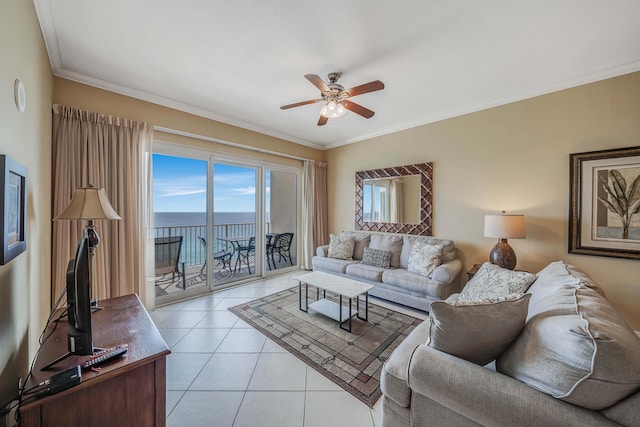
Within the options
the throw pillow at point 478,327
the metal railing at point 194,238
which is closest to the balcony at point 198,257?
the metal railing at point 194,238

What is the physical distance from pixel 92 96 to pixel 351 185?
4.02 m

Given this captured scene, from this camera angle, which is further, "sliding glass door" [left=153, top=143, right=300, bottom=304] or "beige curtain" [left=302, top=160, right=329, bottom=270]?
"beige curtain" [left=302, top=160, right=329, bottom=270]

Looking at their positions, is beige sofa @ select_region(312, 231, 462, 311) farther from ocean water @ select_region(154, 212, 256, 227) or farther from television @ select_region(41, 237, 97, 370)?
television @ select_region(41, 237, 97, 370)

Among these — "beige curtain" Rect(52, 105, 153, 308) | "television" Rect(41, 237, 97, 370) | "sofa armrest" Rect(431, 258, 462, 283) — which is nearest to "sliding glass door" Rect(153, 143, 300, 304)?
"beige curtain" Rect(52, 105, 153, 308)

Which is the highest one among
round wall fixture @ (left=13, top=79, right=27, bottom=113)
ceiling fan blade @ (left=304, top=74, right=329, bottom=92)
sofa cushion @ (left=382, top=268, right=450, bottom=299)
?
ceiling fan blade @ (left=304, top=74, right=329, bottom=92)

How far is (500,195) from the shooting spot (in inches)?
127

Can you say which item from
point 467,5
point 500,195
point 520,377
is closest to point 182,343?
point 520,377

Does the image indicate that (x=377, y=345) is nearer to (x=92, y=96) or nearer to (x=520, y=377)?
(x=520, y=377)

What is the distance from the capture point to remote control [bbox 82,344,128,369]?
1.06m

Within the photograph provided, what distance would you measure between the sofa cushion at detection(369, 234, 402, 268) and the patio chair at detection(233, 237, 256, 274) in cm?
218

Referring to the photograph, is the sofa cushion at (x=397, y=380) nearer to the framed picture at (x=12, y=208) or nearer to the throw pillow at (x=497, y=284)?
the throw pillow at (x=497, y=284)

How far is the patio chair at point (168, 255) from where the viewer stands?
334 centimetres

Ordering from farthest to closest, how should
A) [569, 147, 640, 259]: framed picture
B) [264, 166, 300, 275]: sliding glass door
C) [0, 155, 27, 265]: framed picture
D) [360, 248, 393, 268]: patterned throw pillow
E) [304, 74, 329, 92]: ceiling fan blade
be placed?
[264, 166, 300, 275]: sliding glass door
[360, 248, 393, 268]: patterned throw pillow
[569, 147, 640, 259]: framed picture
[304, 74, 329, 92]: ceiling fan blade
[0, 155, 27, 265]: framed picture

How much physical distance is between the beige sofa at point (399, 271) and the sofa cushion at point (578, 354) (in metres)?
1.88
